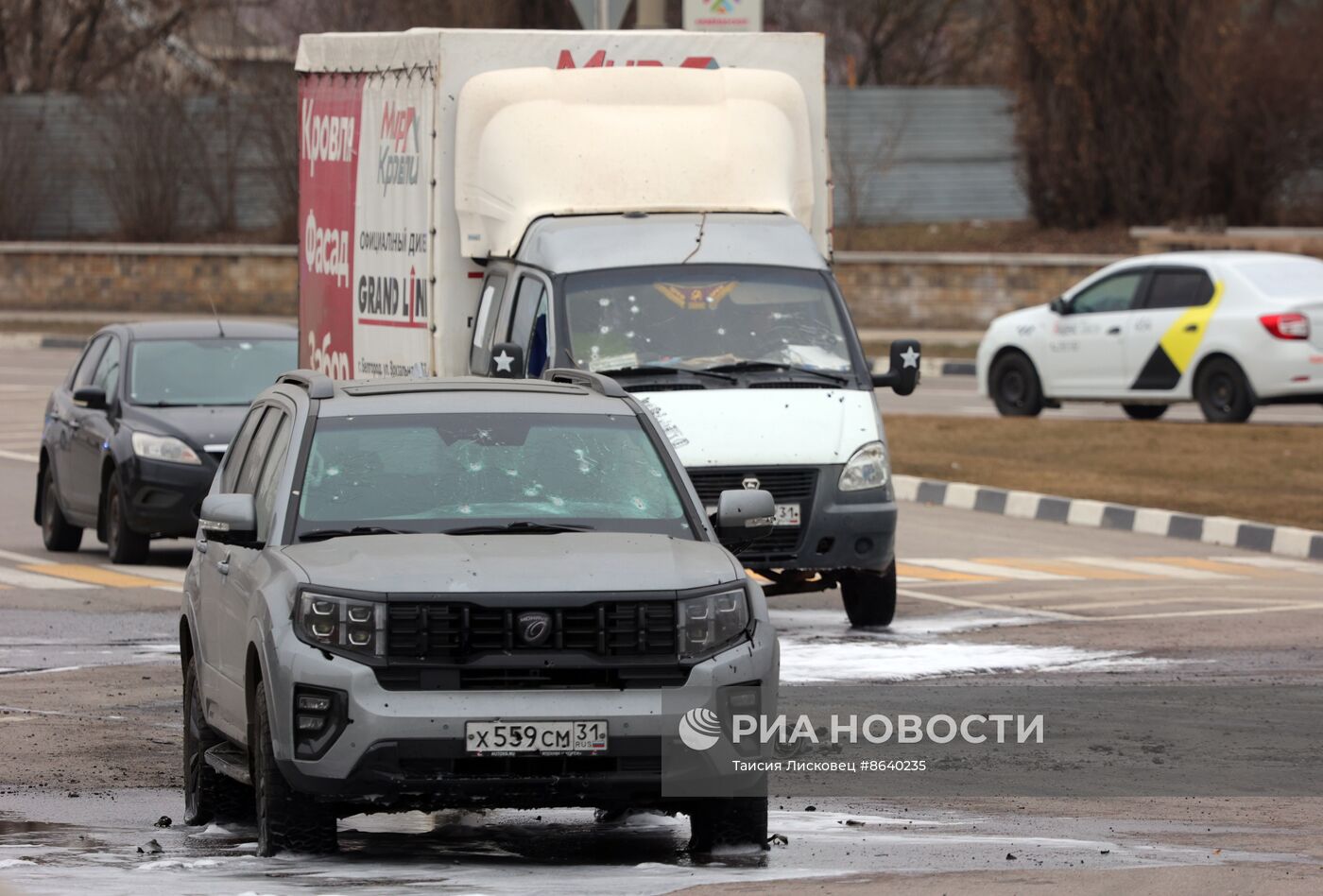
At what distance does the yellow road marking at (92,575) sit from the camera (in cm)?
1576

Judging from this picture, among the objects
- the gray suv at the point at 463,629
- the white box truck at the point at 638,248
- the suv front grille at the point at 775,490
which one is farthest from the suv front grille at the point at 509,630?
the suv front grille at the point at 775,490

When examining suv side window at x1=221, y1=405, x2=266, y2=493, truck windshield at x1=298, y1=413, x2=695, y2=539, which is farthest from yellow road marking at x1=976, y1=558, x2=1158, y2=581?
truck windshield at x1=298, y1=413, x2=695, y2=539

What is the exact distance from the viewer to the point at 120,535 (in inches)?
656

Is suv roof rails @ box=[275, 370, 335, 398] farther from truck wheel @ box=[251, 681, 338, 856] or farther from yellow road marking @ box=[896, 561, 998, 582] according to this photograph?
yellow road marking @ box=[896, 561, 998, 582]

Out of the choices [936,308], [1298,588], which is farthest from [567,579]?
[936,308]

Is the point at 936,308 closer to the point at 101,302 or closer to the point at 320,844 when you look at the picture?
the point at 101,302

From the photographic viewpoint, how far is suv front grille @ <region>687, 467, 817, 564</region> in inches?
520

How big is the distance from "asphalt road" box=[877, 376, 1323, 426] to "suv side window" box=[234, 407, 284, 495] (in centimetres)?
1736

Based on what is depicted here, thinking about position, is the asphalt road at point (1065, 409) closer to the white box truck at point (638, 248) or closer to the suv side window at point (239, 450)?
the white box truck at point (638, 248)

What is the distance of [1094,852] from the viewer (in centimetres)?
749

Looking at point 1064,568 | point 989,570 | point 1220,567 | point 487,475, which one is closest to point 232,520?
point 487,475

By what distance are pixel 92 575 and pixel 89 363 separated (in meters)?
2.49

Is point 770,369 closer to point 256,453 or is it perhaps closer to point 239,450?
point 239,450

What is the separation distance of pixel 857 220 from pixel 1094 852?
128ft
